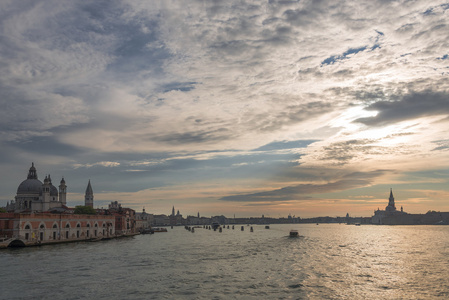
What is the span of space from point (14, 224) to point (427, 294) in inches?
3282

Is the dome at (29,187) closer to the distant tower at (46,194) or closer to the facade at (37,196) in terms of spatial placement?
the facade at (37,196)

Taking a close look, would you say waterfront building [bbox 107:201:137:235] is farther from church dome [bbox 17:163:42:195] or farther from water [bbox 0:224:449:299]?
water [bbox 0:224:449:299]

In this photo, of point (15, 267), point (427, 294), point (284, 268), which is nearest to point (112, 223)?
point (15, 267)

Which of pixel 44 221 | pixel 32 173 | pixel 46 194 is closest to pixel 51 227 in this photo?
pixel 44 221

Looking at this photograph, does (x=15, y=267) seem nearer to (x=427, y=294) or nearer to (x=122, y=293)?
(x=122, y=293)

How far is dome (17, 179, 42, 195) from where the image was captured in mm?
172413

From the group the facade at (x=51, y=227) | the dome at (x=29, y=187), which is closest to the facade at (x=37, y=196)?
the dome at (x=29, y=187)

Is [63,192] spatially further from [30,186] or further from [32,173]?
[32,173]

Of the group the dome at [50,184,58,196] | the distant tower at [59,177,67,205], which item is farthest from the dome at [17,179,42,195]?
the distant tower at [59,177,67,205]

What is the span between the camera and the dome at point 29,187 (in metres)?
172

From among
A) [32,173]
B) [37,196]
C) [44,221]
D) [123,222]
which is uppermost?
[32,173]

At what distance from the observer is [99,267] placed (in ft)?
172

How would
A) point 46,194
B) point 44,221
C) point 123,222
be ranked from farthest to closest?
point 46,194 → point 123,222 → point 44,221

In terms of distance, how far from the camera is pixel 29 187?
569 feet
